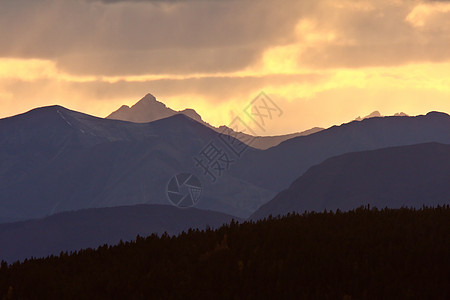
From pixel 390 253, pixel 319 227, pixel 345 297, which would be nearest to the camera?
pixel 345 297

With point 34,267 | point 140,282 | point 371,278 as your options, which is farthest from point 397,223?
point 34,267

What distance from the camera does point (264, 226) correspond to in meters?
16.9

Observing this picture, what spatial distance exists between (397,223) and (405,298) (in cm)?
459

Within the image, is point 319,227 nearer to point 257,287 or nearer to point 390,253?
point 390,253

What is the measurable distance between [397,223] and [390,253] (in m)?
2.43

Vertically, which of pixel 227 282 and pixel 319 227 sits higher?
pixel 319 227

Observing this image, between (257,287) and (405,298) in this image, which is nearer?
(405,298)

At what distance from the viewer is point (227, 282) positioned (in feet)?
42.6

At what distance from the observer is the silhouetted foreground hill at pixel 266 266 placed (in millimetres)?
12523

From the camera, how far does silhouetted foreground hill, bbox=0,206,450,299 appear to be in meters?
12.5

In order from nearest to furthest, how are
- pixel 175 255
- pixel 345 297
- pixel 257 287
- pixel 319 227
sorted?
pixel 345 297 < pixel 257 287 < pixel 175 255 < pixel 319 227

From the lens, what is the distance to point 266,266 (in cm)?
1358

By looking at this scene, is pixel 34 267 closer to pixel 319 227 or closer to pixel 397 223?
pixel 319 227

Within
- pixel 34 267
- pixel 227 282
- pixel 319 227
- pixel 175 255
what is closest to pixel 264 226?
pixel 319 227
